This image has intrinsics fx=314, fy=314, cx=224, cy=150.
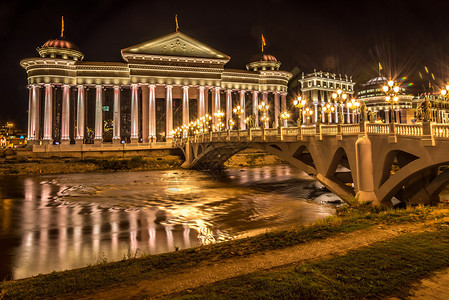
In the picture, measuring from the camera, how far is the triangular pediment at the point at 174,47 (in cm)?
8269

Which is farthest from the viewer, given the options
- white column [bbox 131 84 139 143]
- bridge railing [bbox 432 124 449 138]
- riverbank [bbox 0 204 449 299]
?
white column [bbox 131 84 139 143]

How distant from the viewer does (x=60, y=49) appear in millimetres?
86062

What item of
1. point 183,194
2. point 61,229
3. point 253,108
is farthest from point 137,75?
point 61,229

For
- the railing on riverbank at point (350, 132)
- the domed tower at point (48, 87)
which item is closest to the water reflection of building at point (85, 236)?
the railing on riverbank at point (350, 132)

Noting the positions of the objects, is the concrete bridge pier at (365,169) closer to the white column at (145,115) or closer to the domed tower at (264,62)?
the white column at (145,115)

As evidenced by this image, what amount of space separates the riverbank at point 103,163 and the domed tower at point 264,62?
43.3m

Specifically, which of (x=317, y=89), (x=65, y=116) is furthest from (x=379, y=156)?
(x=317, y=89)

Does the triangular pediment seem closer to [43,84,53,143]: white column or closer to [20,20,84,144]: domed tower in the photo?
[20,20,84,144]: domed tower

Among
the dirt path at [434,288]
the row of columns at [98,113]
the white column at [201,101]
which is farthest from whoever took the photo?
the white column at [201,101]

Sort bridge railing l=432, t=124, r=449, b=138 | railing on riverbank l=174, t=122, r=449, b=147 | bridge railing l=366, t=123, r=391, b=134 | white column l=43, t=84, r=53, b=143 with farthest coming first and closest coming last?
1. white column l=43, t=84, r=53, b=143
2. bridge railing l=366, t=123, r=391, b=134
3. railing on riverbank l=174, t=122, r=449, b=147
4. bridge railing l=432, t=124, r=449, b=138

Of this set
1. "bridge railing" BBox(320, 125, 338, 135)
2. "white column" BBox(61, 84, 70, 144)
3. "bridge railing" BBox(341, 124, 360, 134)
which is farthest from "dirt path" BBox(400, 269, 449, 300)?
"white column" BBox(61, 84, 70, 144)

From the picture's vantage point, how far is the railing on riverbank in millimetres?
14453

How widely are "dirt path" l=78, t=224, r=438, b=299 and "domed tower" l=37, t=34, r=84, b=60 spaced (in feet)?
305

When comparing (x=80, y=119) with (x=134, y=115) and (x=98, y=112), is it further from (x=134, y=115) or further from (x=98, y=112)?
(x=134, y=115)
